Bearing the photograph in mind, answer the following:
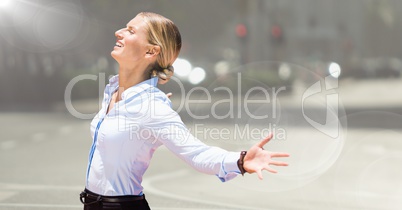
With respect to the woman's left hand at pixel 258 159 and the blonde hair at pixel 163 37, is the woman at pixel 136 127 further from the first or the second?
the woman's left hand at pixel 258 159

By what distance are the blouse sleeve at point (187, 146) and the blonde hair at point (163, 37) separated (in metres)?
0.21

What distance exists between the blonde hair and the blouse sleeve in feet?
0.70

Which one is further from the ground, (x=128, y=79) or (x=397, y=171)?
(x=128, y=79)

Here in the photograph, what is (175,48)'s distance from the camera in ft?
12.0

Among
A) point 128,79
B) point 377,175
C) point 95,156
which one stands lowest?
point 377,175

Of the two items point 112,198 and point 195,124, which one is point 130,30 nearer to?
point 112,198

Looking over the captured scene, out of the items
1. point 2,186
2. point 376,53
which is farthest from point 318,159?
point 376,53

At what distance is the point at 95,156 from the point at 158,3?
133ft

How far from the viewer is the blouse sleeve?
3.36 m

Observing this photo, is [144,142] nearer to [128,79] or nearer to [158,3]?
[128,79]

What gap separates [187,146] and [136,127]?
0.26 m

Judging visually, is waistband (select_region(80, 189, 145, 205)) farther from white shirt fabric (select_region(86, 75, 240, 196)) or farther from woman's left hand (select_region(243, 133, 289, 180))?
woman's left hand (select_region(243, 133, 289, 180))

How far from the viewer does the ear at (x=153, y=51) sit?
142 inches

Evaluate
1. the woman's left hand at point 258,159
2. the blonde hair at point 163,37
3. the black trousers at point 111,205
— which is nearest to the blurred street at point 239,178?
the black trousers at point 111,205
